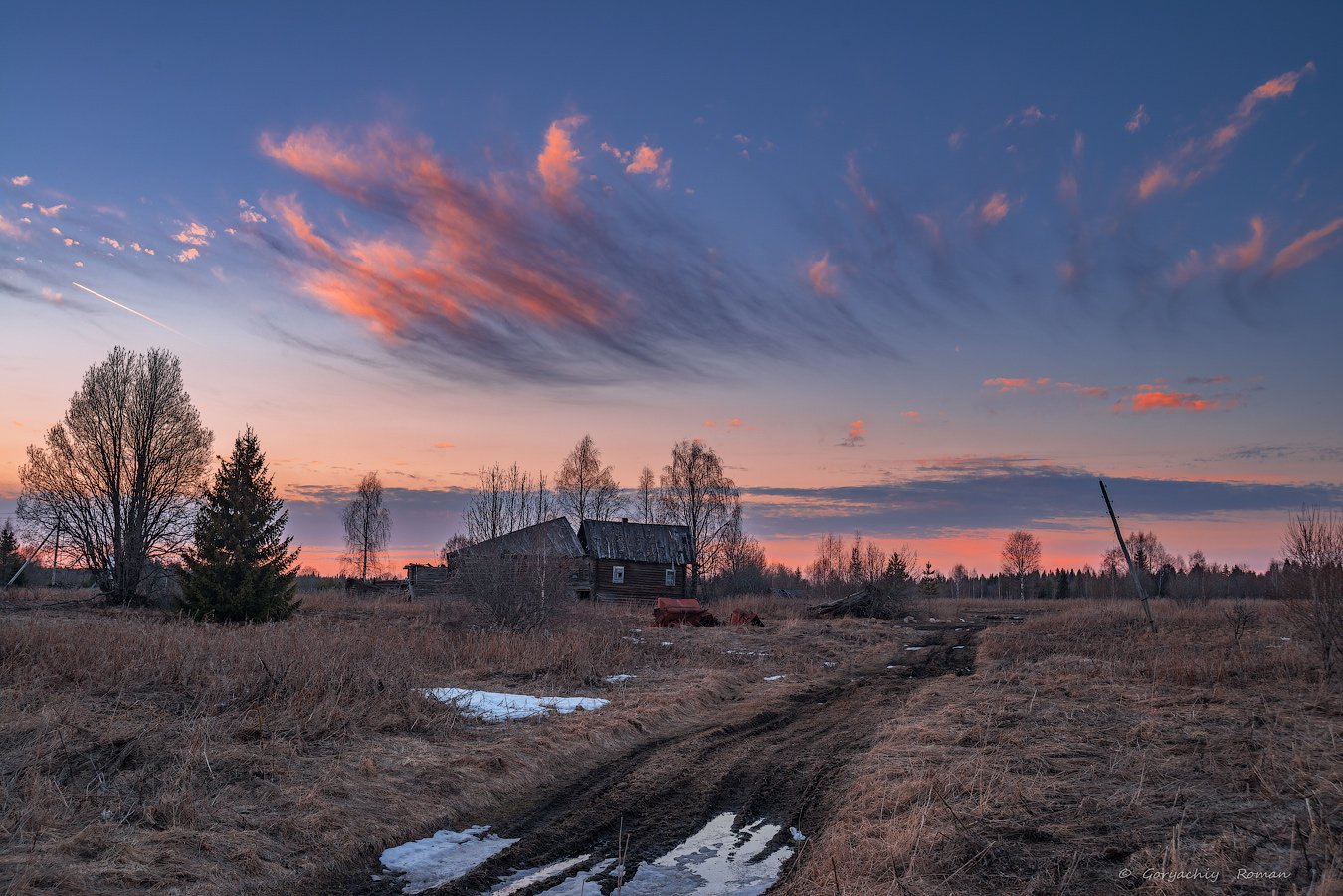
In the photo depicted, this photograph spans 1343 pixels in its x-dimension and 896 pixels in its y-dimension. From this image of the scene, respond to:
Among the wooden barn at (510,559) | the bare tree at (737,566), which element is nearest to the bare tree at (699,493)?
the bare tree at (737,566)

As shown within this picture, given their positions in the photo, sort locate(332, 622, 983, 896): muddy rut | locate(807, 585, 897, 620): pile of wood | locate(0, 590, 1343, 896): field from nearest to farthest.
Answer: locate(0, 590, 1343, 896): field, locate(332, 622, 983, 896): muddy rut, locate(807, 585, 897, 620): pile of wood

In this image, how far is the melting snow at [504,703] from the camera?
35.8ft

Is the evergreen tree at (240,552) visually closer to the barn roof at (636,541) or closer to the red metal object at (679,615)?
the red metal object at (679,615)

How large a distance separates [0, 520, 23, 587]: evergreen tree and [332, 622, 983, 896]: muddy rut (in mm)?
59924

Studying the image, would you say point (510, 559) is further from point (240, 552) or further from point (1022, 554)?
point (1022, 554)

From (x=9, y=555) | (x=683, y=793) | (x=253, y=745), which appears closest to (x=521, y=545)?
(x=253, y=745)

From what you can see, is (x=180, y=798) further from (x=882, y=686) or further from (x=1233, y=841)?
(x=882, y=686)

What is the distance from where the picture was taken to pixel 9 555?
187 feet

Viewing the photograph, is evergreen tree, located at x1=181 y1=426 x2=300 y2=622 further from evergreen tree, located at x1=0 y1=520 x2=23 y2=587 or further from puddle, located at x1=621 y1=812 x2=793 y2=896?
evergreen tree, located at x1=0 y1=520 x2=23 y2=587

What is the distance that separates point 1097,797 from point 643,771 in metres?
4.73

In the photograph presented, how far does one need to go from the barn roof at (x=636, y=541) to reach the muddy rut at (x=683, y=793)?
127ft

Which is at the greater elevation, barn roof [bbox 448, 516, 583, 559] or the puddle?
barn roof [bbox 448, 516, 583, 559]

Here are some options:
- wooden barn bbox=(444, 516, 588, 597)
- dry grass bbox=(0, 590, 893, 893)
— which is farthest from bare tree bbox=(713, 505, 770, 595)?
dry grass bbox=(0, 590, 893, 893)

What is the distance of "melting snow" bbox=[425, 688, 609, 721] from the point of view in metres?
10.9
